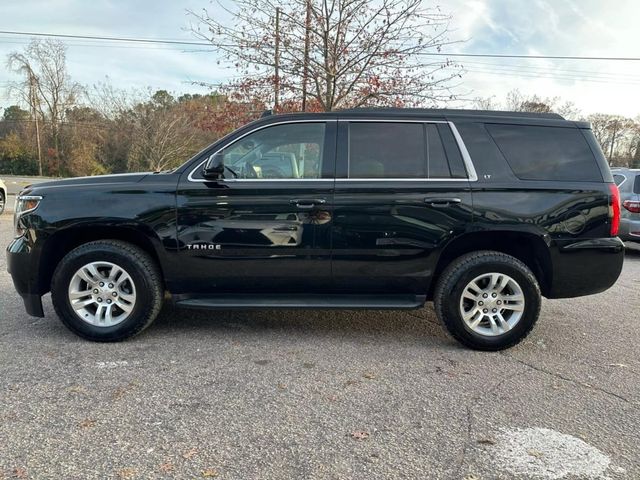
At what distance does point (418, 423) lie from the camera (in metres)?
2.84

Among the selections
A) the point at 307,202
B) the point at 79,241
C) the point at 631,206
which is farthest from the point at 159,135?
the point at 307,202

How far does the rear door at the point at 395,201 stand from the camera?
3.93 meters

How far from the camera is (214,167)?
3.88m

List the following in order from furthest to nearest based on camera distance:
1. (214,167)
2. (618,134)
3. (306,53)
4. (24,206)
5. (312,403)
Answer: (618,134) < (306,53) < (24,206) < (214,167) < (312,403)

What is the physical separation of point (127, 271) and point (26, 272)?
0.83 m

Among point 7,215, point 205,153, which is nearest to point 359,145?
point 205,153

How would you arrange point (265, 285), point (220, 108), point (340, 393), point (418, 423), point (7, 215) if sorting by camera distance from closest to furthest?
point (418, 423)
point (340, 393)
point (265, 285)
point (220, 108)
point (7, 215)

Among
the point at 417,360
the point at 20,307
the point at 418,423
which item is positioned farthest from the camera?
the point at 20,307

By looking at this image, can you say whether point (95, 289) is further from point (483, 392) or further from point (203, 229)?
point (483, 392)

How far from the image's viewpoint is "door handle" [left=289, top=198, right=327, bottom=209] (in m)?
3.91

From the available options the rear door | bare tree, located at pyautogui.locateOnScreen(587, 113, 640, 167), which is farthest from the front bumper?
bare tree, located at pyautogui.locateOnScreen(587, 113, 640, 167)

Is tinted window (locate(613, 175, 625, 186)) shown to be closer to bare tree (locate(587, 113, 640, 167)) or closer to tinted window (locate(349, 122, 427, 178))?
tinted window (locate(349, 122, 427, 178))

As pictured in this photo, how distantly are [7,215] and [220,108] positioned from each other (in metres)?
6.69

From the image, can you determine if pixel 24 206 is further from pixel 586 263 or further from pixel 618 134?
pixel 618 134
